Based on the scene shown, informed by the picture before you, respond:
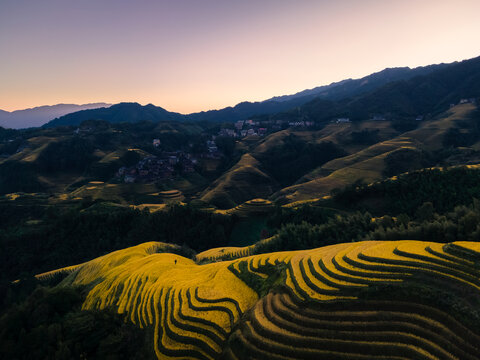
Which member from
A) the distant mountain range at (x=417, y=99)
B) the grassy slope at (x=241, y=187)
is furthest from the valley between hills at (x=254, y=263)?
Answer: the distant mountain range at (x=417, y=99)

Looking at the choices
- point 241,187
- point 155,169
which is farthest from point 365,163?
point 155,169

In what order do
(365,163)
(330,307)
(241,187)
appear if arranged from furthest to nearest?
(241,187)
(365,163)
(330,307)

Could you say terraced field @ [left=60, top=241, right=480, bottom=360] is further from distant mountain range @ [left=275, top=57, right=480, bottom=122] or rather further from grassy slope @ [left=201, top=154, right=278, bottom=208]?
distant mountain range @ [left=275, top=57, right=480, bottom=122]

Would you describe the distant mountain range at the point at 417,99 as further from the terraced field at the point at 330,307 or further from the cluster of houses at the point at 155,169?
the terraced field at the point at 330,307

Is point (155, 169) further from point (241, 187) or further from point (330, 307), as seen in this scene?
point (330, 307)

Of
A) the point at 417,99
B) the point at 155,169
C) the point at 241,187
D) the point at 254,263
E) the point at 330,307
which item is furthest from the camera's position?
the point at 417,99

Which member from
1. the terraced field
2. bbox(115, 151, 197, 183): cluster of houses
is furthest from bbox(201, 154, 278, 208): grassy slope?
the terraced field
